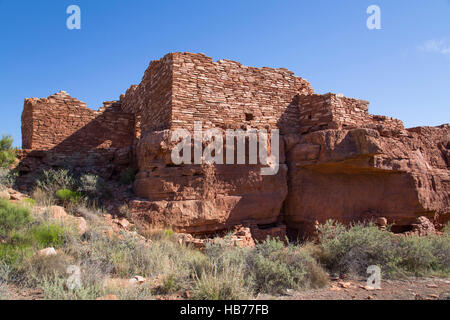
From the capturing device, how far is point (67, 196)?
6348mm

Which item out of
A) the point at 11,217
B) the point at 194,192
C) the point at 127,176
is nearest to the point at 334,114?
the point at 194,192

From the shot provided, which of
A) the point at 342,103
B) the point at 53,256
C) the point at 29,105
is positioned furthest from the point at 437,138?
the point at 29,105

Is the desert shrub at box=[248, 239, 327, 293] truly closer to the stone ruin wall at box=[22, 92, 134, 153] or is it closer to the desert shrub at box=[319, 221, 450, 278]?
the desert shrub at box=[319, 221, 450, 278]

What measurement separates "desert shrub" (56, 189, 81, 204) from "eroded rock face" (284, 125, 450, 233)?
540 cm

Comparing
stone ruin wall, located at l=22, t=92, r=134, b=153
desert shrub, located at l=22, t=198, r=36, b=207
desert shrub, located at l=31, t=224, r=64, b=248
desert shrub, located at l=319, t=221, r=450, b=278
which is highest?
stone ruin wall, located at l=22, t=92, r=134, b=153

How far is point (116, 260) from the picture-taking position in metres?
4.16

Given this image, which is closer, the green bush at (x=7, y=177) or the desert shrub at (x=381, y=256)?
the desert shrub at (x=381, y=256)

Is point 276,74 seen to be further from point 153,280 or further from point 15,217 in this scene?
point 15,217

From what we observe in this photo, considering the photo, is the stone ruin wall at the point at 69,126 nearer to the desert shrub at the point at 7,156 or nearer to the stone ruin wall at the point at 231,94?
the desert shrub at the point at 7,156

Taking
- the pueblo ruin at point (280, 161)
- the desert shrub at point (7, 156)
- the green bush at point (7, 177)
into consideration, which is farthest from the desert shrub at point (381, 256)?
the desert shrub at point (7, 156)

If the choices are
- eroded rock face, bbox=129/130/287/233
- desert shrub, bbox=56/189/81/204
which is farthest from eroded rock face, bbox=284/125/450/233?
desert shrub, bbox=56/189/81/204

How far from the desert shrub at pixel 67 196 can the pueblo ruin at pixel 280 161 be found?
112 centimetres

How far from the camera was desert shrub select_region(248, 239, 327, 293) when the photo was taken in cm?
395

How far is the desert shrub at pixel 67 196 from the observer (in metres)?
6.30
